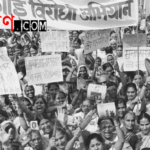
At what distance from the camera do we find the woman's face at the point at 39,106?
3498 millimetres

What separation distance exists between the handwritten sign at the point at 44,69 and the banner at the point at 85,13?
31cm

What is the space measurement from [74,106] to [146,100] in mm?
638

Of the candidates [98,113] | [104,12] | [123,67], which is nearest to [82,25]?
[104,12]

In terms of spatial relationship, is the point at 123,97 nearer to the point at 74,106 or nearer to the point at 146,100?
the point at 146,100

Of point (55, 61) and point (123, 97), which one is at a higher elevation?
point (55, 61)

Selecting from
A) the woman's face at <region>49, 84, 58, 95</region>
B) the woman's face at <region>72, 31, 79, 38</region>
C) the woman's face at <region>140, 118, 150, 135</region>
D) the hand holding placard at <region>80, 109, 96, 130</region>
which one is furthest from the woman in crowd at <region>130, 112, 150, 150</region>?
the woman's face at <region>72, 31, 79, 38</region>

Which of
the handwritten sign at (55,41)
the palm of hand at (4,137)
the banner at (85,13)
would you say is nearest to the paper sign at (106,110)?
the handwritten sign at (55,41)

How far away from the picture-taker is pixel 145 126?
3.62 meters

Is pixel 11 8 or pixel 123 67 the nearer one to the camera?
pixel 11 8

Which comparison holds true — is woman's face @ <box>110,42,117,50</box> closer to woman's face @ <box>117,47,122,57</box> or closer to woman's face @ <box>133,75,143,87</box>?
woman's face @ <box>117,47,122,57</box>

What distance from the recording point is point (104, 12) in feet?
11.0

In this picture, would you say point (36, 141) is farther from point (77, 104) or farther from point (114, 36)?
point (114, 36)

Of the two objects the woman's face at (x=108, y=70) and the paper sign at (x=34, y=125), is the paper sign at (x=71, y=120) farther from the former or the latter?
the woman's face at (x=108, y=70)

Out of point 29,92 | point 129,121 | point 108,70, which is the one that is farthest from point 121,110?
point 29,92
